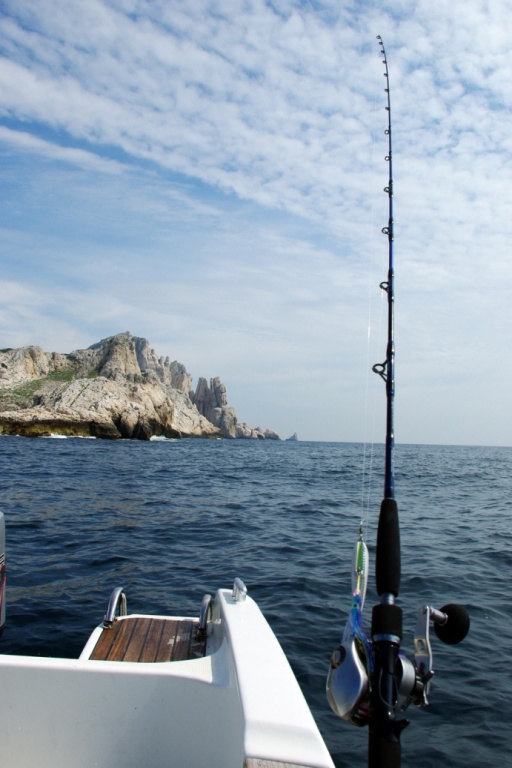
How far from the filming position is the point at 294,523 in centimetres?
1387

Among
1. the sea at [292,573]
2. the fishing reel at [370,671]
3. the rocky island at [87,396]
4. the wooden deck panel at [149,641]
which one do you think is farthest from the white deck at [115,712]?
the rocky island at [87,396]

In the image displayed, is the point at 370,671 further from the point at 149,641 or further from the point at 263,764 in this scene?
the point at 149,641

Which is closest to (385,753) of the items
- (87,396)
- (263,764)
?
(263,764)

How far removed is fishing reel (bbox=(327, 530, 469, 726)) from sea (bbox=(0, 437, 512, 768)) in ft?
5.49

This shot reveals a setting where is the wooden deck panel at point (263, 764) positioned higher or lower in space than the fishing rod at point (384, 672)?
lower

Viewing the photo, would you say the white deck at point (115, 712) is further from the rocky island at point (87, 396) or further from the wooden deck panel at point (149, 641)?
the rocky island at point (87, 396)

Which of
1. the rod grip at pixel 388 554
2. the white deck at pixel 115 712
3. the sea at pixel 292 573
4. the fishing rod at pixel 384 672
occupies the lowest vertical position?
the sea at pixel 292 573

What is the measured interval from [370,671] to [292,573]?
6.73 meters

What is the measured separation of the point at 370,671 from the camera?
8.26 ft

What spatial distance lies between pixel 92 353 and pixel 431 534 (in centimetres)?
8765

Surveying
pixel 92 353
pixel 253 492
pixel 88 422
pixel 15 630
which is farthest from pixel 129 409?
pixel 15 630

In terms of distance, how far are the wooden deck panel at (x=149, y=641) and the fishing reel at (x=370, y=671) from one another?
2.24 metres

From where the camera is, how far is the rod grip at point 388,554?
2.94m

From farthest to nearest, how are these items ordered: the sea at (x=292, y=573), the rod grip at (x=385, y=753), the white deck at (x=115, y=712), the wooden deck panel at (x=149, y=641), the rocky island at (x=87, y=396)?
the rocky island at (x=87, y=396), the sea at (x=292, y=573), the wooden deck panel at (x=149, y=641), the white deck at (x=115, y=712), the rod grip at (x=385, y=753)
